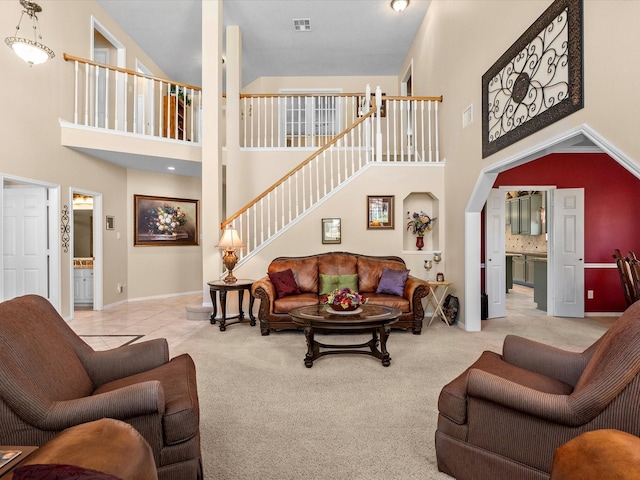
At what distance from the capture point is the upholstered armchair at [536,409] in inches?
55.2

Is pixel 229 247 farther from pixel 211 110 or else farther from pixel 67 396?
pixel 67 396

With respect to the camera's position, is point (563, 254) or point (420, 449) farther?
point (563, 254)

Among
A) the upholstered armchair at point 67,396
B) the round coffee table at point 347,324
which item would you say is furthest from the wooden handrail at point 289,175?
the upholstered armchair at point 67,396

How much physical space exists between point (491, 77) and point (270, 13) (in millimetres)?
4372

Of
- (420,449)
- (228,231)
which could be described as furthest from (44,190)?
(420,449)

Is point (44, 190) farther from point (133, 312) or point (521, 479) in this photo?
point (521, 479)

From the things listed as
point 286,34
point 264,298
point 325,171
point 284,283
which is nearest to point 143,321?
point 264,298

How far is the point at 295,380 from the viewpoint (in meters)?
3.12

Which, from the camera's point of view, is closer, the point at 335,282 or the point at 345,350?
the point at 345,350

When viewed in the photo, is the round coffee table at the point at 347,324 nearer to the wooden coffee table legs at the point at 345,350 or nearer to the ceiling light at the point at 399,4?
the wooden coffee table legs at the point at 345,350

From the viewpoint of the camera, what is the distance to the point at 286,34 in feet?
23.3

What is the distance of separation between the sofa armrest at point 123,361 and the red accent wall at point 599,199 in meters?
5.63

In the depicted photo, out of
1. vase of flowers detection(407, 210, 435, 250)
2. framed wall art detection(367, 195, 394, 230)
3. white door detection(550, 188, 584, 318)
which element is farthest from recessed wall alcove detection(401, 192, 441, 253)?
white door detection(550, 188, 584, 318)

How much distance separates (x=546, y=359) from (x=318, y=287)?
345cm
